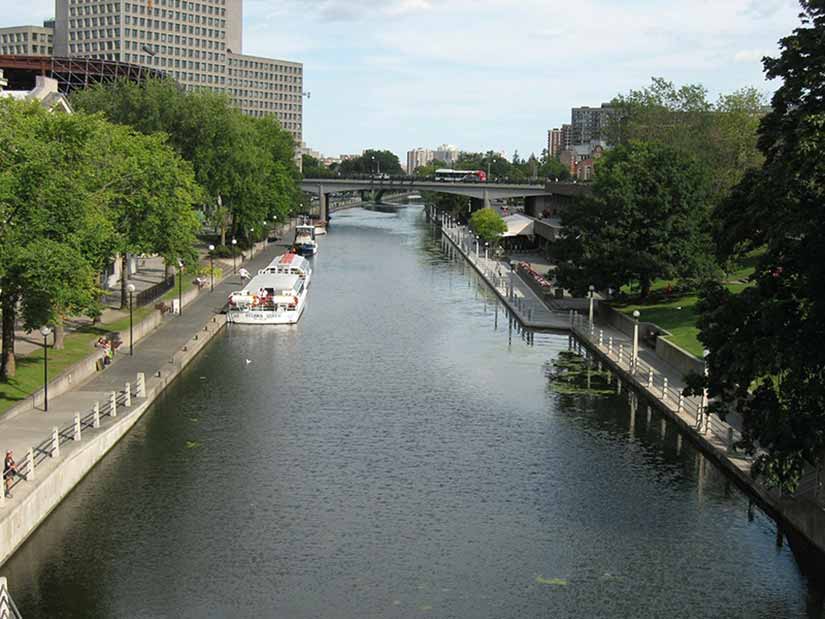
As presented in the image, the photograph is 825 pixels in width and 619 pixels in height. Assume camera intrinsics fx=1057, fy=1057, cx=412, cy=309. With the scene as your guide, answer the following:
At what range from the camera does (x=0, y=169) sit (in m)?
43.4

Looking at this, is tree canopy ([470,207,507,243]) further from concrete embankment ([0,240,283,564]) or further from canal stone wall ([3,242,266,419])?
concrete embankment ([0,240,283,564])

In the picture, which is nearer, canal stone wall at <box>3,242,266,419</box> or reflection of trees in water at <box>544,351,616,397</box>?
canal stone wall at <box>3,242,266,419</box>

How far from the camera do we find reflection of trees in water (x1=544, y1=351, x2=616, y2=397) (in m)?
52.1

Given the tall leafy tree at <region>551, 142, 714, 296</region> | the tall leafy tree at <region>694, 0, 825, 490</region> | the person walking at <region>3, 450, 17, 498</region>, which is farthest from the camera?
the tall leafy tree at <region>551, 142, 714, 296</region>

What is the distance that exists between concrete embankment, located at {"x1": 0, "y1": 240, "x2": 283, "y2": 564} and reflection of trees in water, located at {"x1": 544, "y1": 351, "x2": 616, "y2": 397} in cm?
1930

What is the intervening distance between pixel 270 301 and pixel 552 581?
154 ft

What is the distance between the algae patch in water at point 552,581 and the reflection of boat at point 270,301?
44703 millimetres

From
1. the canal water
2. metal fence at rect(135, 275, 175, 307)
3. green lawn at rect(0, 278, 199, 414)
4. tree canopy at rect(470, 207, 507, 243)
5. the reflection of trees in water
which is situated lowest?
the canal water

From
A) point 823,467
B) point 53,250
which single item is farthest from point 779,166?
point 53,250

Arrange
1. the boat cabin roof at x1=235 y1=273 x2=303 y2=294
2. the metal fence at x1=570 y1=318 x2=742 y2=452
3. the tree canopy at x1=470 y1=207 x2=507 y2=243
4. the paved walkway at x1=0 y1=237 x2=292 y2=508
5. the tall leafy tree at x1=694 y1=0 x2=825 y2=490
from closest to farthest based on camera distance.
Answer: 1. the tall leafy tree at x1=694 y1=0 x2=825 y2=490
2. the paved walkway at x1=0 y1=237 x2=292 y2=508
3. the metal fence at x1=570 y1=318 x2=742 y2=452
4. the boat cabin roof at x1=235 y1=273 x2=303 y2=294
5. the tree canopy at x1=470 y1=207 x2=507 y2=243

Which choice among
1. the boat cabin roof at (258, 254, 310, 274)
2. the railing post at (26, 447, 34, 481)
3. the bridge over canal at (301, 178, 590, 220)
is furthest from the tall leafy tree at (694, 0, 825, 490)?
the bridge over canal at (301, 178, 590, 220)

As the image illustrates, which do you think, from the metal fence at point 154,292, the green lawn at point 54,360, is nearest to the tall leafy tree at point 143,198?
the metal fence at point 154,292

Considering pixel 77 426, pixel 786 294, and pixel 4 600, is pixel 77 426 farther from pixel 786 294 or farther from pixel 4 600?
pixel 786 294

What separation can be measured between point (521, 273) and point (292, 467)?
65.1 m
